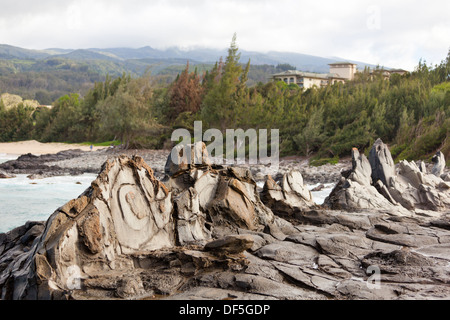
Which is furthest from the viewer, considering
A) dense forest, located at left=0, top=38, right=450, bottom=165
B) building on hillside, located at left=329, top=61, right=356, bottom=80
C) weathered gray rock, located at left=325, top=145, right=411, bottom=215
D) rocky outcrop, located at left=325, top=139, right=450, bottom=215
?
building on hillside, located at left=329, top=61, right=356, bottom=80

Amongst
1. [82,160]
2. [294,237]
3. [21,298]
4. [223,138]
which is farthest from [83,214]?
[223,138]

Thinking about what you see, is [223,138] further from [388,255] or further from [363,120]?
[388,255]

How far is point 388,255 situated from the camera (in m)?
4.55

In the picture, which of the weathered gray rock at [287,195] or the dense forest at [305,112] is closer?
the weathered gray rock at [287,195]

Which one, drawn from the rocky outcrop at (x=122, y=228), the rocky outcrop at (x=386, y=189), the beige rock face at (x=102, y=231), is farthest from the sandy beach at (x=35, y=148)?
the beige rock face at (x=102, y=231)

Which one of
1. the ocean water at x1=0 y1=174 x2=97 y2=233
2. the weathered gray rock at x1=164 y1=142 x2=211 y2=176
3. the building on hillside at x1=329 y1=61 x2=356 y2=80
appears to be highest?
the building on hillside at x1=329 y1=61 x2=356 y2=80

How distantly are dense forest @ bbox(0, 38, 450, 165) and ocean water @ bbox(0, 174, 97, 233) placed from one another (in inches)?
418

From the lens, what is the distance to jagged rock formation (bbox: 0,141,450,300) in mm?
3740

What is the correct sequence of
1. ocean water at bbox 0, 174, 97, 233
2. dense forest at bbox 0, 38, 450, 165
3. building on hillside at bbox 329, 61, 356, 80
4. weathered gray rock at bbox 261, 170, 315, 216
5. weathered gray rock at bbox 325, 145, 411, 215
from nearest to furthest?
1. weathered gray rock at bbox 261, 170, 315, 216
2. weathered gray rock at bbox 325, 145, 411, 215
3. ocean water at bbox 0, 174, 97, 233
4. dense forest at bbox 0, 38, 450, 165
5. building on hillside at bbox 329, 61, 356, 80

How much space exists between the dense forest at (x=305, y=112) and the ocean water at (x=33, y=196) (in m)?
10.6

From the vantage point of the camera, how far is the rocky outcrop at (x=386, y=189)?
801cm

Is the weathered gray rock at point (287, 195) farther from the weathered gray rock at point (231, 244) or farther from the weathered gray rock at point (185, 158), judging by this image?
the weathered gray rock at point (231, 244)

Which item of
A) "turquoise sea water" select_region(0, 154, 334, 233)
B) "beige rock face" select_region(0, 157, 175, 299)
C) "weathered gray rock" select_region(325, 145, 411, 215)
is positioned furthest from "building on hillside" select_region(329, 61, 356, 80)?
"beige rock face" select_region(0, 157, 175, 299)

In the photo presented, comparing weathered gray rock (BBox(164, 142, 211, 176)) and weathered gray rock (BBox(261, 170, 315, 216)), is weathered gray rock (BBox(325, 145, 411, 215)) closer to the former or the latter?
weathered gray rock (BBox(261, 170, 315, 216))
